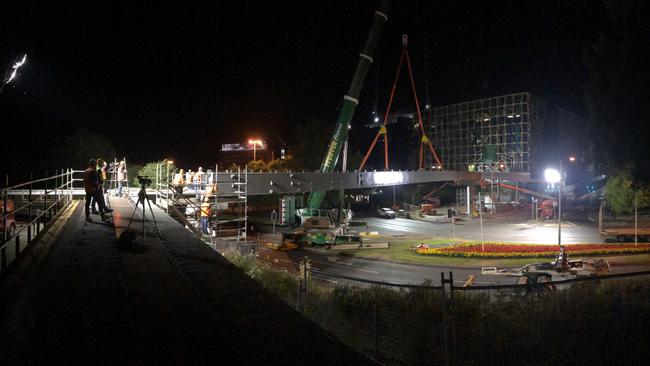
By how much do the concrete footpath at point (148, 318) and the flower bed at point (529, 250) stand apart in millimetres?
23228

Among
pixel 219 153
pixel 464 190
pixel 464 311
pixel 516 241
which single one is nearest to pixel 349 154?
pixel 464 190

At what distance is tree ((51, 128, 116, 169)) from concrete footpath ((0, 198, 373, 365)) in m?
33.4

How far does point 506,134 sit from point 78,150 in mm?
59620

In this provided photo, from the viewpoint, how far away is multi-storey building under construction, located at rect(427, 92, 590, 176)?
68938 mm

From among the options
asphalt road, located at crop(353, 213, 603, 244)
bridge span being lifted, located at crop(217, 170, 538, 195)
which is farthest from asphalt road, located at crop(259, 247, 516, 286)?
asphalt road, located at crop(353, 213, 603, 244)

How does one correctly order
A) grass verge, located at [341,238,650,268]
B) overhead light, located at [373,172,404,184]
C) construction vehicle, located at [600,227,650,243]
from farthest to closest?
overhead light, located at [373,172,404,184] < construction vehicle, located at [600,227,650,243] < grass verge, located at [341,238,650,268]

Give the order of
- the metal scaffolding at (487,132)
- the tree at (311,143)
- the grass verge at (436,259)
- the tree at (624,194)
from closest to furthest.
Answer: the grass verge at (436,259), the tree at (624,194), the tree at (311,143), the metal scaffolding at (487,132)

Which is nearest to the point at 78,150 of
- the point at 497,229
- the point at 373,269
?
the point at 373,269

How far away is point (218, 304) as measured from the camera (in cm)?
698

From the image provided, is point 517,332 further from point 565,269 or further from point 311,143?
point 311,143

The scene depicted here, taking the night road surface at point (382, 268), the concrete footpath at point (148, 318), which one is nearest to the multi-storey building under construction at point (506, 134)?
the night road surface at point (382, 268)

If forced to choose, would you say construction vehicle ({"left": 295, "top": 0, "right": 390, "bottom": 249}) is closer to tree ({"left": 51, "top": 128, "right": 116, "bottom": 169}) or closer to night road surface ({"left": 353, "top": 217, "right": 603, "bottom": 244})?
night road surface ({"left": 353, "top": 217, "right": 603, "bottom": 244})

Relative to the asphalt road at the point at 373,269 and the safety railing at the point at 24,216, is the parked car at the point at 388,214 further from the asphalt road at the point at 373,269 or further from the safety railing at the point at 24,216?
the safety railing at the point at 24,216

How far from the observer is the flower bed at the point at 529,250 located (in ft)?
91.8
